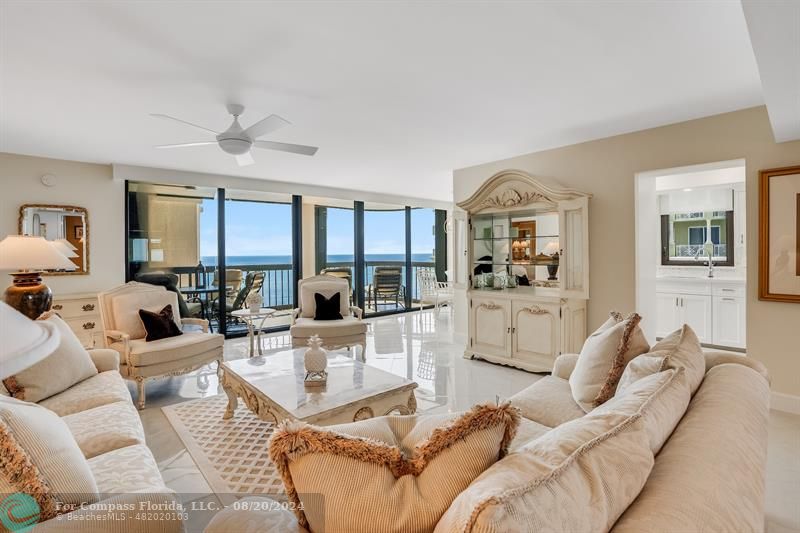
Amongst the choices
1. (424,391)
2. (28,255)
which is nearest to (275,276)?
(28,255)

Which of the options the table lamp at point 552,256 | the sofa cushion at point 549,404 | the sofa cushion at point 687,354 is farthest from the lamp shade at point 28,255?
the table lamp at point 552,256

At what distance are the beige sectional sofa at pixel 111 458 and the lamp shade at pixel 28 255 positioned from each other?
3.23ft

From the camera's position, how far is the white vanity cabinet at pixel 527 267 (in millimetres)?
3883

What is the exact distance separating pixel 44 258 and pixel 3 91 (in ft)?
3.98

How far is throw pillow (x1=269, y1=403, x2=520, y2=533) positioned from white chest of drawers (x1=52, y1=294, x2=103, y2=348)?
4.69 meters

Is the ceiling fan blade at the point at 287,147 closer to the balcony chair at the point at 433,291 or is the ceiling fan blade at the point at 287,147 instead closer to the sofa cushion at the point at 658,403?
the sofa cushion at the point at 658,403

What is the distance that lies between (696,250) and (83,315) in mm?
7592

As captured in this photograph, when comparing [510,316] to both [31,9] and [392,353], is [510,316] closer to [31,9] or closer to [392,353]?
[392,353]

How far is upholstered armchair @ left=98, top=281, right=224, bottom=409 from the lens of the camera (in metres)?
3.24

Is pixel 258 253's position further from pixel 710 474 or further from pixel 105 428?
pixel 710 474

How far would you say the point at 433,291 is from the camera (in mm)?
6992

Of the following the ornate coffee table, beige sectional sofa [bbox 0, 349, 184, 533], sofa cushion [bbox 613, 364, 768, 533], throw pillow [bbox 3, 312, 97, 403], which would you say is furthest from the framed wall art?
throw pillow [bbox 3, 312, 97, 403]

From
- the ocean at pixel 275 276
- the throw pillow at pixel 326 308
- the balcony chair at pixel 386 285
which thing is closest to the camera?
the throw pillow at pixel 326 308

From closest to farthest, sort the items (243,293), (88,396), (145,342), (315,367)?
1. (88,396)
2. (315,367)
3. (145,342)
4. (243,293)
